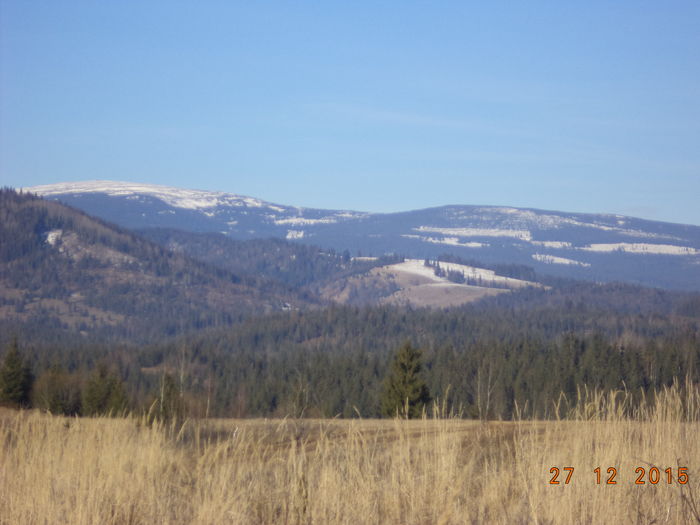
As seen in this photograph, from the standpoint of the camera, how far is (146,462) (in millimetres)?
13148

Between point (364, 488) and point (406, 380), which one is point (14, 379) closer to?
point (406, 380)

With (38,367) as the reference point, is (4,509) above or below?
above

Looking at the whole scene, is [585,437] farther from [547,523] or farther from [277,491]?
[277,491]

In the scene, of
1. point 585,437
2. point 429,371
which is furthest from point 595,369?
point 585,437

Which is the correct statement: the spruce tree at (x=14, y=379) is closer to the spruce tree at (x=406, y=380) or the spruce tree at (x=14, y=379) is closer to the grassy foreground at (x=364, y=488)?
the spruce tree at (x=406, y=380)

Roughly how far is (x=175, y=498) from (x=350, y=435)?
280cm

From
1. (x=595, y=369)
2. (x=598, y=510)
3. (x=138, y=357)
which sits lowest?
(x=138, y=357)
